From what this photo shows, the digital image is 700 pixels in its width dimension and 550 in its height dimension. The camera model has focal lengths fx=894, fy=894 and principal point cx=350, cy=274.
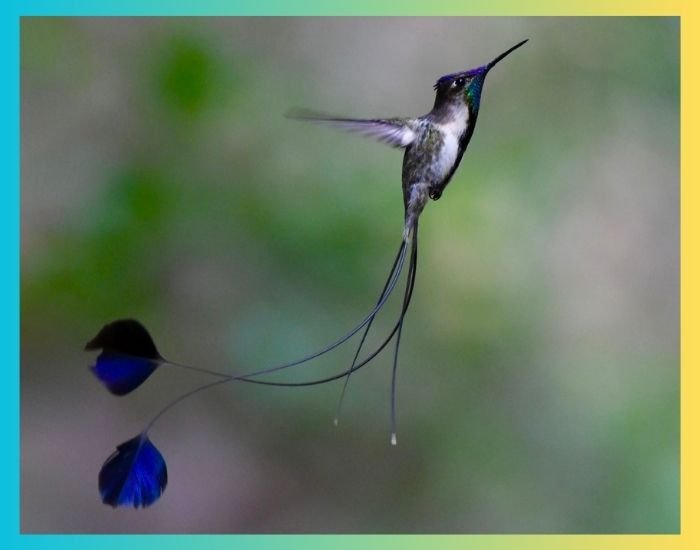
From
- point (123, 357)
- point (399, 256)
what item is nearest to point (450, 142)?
point (399, 256)

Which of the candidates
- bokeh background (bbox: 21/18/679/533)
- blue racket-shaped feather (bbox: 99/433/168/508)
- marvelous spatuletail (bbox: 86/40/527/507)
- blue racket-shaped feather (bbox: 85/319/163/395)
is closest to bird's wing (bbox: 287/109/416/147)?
marvelous spatuletail (bbox: 86/40/527/507)

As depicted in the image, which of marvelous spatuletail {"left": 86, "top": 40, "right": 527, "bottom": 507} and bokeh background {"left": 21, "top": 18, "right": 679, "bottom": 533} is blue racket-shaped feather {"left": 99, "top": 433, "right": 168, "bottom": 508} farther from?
bokeh background {"left": 21, "top": 18, "right": 679, "bottom": 533}

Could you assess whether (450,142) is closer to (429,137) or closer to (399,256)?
(429,137)

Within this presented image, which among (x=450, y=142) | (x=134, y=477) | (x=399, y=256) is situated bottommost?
(x=134, y=477)

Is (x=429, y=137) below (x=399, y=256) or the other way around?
the other way around

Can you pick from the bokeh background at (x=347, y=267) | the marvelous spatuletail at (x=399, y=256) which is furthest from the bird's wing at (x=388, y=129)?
the bokeh background at (x=347, y=267)

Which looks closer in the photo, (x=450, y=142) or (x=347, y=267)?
(x=450, y=142)
